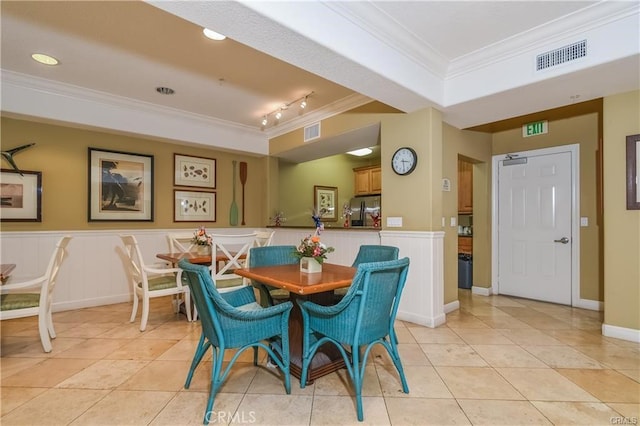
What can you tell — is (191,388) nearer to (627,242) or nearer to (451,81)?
(451,81)

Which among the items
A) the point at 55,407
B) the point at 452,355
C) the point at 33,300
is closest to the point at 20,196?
the point at 33,300

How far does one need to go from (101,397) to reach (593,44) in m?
4.47

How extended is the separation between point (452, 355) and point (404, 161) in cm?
205

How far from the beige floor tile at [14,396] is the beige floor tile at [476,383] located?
2.81 m

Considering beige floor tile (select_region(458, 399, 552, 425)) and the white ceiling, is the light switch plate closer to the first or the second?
the white ceiling

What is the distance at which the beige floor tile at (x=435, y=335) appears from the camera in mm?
3023

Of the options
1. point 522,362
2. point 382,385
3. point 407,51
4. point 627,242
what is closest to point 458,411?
point 382,385

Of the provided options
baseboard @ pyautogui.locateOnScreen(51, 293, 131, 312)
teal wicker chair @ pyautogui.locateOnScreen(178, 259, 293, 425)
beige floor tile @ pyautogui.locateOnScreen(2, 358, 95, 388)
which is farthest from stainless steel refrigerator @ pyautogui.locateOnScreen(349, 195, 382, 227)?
beige floor tile @ pyautogui.locateOnScreen(2, 358, 95, 388)

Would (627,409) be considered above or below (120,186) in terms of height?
below

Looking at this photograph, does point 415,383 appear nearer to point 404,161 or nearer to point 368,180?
point 404,161

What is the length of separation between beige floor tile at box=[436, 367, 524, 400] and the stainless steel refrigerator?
15.4 ft

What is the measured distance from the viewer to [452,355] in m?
2.69

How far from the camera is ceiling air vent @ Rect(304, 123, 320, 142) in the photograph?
4719 mm

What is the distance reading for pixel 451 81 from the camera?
10.9ft
